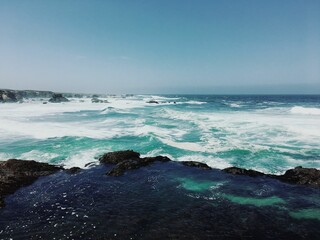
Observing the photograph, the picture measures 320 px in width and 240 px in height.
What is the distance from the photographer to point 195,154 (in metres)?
19.2

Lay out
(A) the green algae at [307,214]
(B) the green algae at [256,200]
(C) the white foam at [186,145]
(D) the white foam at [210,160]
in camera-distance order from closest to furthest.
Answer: (A) the green algae at [307,214], (B) the green algae at [256,200], (D) the white foam at [210,160], (C) the white foam at [186,145]

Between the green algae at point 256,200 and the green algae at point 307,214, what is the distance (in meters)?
0.87

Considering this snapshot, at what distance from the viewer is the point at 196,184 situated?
499 inches

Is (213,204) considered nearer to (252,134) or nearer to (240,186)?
(240,186)

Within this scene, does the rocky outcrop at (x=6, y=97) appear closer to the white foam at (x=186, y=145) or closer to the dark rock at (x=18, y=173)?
the white foam at (x=186, y=145)

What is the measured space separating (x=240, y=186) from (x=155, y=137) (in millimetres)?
13350

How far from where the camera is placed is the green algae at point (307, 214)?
31.1 feet

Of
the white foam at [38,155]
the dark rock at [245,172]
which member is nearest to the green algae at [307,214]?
the dark rock at [245,172]

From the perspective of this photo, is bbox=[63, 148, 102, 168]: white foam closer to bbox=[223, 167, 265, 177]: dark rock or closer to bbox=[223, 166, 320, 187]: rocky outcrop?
bbox=[223, 167, 265, 177]: dark rock

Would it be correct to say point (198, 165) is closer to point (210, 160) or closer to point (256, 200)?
point (210, 160)

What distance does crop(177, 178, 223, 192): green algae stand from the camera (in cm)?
1217

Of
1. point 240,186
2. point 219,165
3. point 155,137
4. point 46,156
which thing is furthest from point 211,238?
point 155,137

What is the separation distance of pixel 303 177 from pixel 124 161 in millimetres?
9145

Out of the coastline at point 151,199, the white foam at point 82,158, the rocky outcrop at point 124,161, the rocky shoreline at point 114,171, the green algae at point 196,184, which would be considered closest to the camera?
the coastline at point 151,199
